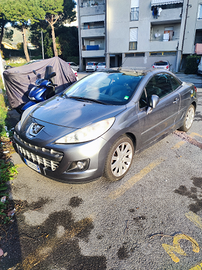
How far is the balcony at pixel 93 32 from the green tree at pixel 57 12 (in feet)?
23.2

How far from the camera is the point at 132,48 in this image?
1081 inches

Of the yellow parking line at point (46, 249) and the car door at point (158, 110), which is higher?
the car door at point (158, 110)

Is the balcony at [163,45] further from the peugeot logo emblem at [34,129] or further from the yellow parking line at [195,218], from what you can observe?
the yellow parking line at [195,218]

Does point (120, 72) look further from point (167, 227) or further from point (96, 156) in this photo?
point (167, 227)

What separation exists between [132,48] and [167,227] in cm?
2860

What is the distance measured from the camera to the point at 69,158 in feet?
7.83

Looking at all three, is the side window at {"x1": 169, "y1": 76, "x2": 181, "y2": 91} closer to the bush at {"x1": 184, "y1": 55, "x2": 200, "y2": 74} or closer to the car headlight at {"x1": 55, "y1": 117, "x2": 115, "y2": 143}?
the car headlight at {"x1": 55, "y1": 117, "x2": 115, "y2": 143}

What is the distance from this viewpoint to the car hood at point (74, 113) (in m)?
2.67

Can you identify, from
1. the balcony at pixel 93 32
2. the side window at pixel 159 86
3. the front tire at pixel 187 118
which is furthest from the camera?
the balcony at pixel 93 32

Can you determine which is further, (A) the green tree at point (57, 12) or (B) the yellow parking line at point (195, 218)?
(A) the green tree at point (57, 12)

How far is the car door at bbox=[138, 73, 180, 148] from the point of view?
3.16m

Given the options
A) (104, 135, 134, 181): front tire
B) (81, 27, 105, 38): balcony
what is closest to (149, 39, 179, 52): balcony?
(81, 27, 105, 38): balcony

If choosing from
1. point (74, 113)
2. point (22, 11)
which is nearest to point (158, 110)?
point (74, 113)

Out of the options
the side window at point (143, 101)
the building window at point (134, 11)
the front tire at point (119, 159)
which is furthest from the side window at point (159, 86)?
the building window at point (134, 11)
